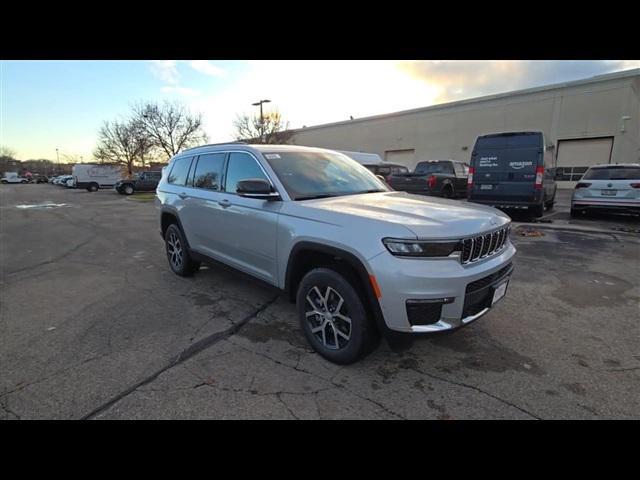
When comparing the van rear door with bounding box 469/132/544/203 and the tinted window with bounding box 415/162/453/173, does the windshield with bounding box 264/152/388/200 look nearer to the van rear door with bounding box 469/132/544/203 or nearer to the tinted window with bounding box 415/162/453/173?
the van rear door with bounding box 469/132/544/203

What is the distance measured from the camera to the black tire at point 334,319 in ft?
8.61

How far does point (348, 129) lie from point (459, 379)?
35931 millimetres

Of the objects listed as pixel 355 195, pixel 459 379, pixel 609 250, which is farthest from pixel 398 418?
pixel 609 250

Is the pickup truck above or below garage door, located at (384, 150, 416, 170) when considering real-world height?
below

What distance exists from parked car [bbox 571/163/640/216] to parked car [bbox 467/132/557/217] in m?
1.04

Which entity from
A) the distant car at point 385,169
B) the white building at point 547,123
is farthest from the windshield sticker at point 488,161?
the white building at point 547,123

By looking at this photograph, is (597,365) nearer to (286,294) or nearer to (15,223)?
(286,294)

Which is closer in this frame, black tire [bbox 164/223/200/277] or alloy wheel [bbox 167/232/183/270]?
black tire [bbox 164/223/200/277]

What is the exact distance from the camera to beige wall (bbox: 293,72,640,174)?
67.9ft

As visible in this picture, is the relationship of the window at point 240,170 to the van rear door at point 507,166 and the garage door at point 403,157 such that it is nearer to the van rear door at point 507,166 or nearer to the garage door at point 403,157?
the van rear door at point 507,166

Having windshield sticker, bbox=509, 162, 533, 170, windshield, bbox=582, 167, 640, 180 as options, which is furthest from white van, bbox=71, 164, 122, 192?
windshield, bbox=582, 167, 640, 180

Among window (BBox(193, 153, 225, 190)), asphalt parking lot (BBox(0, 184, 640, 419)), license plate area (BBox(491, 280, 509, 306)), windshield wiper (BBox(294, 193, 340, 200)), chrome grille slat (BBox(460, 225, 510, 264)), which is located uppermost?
window (BBox(193, 153, 225, 190))

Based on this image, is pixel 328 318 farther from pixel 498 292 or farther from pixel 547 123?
pixel 547 123

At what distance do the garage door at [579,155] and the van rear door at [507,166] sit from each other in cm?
1579
